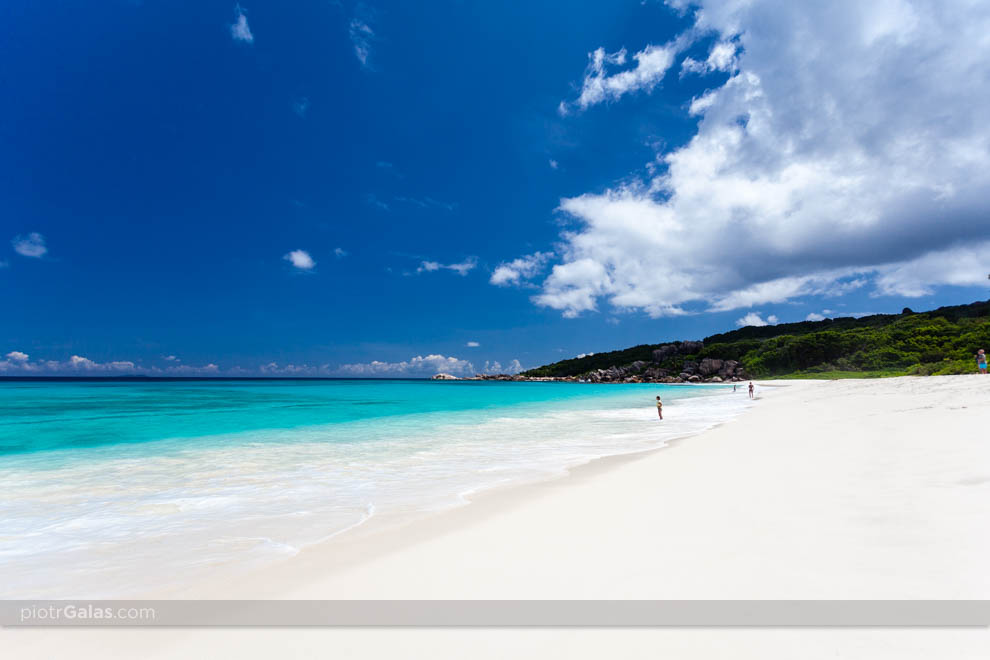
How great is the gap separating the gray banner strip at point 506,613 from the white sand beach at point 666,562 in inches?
4.0

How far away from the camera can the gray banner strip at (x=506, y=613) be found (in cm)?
244

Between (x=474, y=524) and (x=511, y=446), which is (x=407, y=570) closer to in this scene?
(x=474, y=524)

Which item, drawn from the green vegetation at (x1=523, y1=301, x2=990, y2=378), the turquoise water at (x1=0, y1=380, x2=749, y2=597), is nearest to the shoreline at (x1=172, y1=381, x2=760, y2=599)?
the turquoise water at (x1=0, y1=380, x2=749, y2=597)

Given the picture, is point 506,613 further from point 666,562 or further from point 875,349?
point 875,349

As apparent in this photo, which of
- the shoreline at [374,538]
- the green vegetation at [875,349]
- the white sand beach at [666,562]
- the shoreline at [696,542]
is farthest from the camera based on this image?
the green vegetation at [875,349]

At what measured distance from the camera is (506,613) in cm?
279

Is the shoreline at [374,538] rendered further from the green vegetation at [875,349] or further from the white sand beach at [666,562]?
the green vegetation at [875,349]

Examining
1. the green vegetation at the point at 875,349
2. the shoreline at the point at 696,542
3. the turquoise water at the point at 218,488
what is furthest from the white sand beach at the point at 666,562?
the green vegetation at the point at 875,349

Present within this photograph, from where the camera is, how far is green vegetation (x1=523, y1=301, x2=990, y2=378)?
47062 mm

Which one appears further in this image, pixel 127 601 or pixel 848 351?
pixel 848 351

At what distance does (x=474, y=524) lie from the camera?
4.82 metres

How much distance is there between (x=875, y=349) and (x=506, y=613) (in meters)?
86.9
